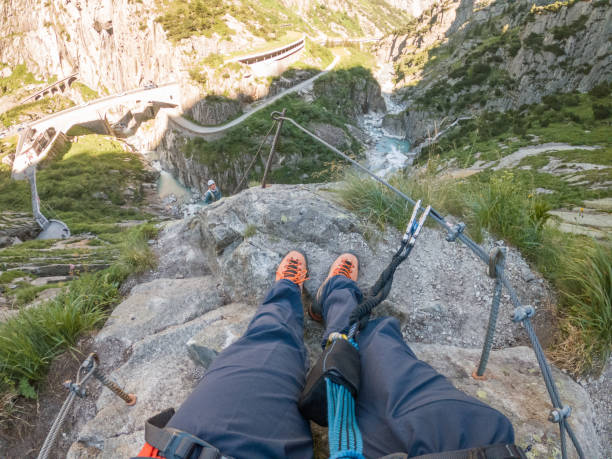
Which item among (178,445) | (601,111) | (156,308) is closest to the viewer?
(178,445)

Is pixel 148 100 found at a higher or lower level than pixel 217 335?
lower

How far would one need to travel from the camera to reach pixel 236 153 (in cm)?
2964

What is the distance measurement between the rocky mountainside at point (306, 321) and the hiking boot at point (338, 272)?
15 cm

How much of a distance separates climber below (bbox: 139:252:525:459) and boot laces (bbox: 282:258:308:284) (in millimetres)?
877

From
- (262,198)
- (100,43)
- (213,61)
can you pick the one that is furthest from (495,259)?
(100,43)

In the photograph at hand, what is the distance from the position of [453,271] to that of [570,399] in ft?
4.94

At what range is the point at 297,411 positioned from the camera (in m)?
1.60

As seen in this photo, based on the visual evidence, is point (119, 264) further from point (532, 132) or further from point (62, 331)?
point (532, 132)

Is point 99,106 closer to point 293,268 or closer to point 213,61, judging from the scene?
point 213,61

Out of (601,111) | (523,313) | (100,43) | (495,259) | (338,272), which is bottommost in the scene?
(338,272)

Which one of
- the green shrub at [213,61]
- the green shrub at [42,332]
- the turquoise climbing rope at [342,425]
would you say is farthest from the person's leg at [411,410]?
the green shrub at [213,61]

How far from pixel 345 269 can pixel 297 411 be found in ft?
5.42

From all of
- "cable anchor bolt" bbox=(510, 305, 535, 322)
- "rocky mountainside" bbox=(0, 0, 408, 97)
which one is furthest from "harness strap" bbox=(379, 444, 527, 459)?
"rocky mountainside" bbox=(0, 0, 408, 97)

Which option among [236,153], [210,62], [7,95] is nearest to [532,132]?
[236,153]
